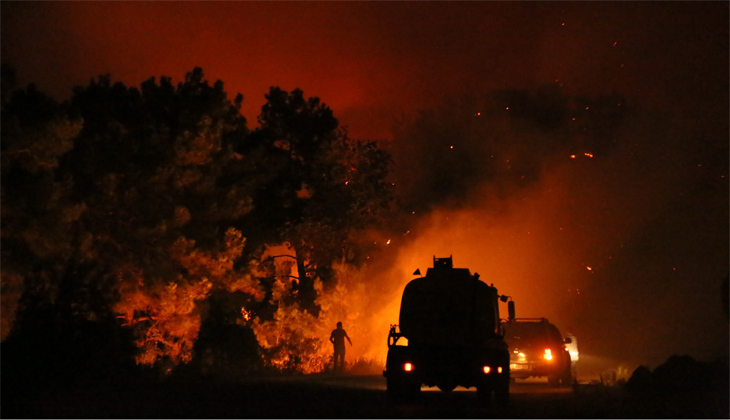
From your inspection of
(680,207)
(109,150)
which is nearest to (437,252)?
(680,207)

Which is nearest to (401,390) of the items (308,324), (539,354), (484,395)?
(484,395)

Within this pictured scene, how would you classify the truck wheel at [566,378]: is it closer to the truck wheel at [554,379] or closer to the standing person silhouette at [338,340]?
the truck wheel at [554,379]

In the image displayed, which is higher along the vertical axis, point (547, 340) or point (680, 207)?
point (680, 207)

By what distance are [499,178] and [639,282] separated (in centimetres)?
1052

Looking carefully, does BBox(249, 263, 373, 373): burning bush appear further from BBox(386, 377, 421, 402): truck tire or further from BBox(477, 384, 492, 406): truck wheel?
BBox(477, 384, 492, 406): truck wheel

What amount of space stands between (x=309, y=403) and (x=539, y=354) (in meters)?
10.2

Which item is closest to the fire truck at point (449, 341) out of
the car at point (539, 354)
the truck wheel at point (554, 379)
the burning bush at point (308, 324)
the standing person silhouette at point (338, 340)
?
the car at point (539, 354)

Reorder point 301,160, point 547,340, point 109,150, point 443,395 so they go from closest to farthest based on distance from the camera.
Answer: point 443,395 < point 547,340 < point 109,150 < point 301,160

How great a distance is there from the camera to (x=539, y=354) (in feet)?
75.6

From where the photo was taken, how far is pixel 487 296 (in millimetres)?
16734

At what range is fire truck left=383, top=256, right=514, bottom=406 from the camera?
15.4 metres

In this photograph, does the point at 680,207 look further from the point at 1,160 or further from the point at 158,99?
the point at 1,160

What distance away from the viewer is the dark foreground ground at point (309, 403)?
504 inches

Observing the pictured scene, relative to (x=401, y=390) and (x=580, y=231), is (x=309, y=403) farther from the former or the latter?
(x=580, y=231)
